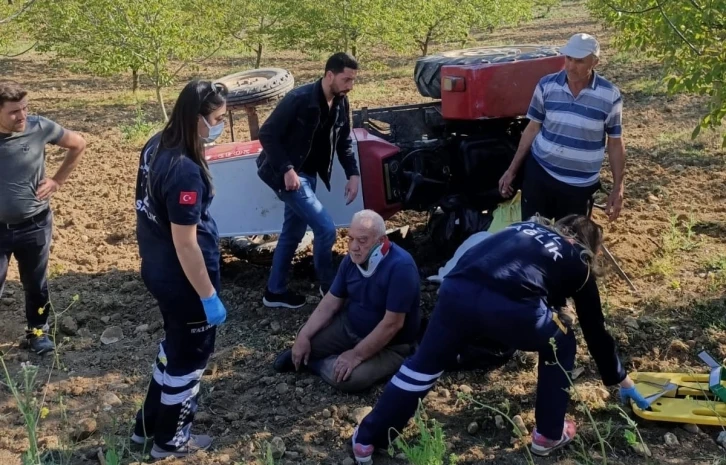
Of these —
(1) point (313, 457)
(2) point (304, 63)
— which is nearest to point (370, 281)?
(1) point (313, 457)

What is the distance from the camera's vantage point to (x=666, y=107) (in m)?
10.9

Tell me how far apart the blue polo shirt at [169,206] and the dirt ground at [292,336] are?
80 cm

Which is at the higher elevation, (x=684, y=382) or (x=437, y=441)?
(x=437, y=441)

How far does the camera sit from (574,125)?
463cm

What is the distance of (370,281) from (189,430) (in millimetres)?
1199

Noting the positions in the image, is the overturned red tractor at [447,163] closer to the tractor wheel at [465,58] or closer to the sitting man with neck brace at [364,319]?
the tractor wheel at [465,58]

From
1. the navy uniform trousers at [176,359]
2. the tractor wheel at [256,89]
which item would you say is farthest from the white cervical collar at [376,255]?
the tractor wheel at [256,89]

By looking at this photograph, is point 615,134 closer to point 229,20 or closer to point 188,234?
point 188,234

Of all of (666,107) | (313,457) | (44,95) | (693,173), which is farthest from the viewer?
(44,95)

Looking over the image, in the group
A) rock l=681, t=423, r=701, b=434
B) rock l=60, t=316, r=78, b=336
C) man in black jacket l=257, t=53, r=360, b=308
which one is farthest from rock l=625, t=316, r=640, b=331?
rock l=60, t=316, r=78, b=336

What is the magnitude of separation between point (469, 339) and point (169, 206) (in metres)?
1.41

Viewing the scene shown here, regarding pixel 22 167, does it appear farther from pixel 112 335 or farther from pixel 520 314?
pixel 520 314

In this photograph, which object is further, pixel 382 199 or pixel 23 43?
pixel 23 43

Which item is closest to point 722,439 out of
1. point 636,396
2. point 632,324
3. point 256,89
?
point 636,396
